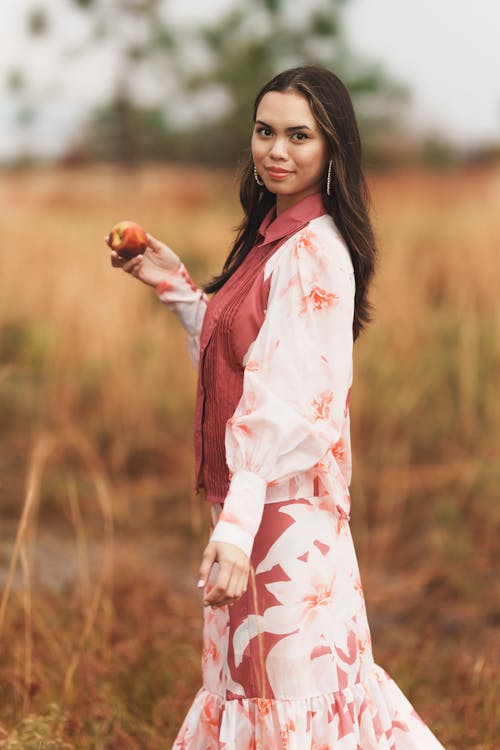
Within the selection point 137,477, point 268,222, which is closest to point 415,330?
point 137,477

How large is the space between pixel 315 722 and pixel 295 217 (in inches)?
32.2

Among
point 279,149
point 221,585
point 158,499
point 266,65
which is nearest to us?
point 221,585

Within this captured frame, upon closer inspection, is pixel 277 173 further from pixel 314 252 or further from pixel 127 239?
pixel 127 239

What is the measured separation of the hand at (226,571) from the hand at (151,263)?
2.27 feet

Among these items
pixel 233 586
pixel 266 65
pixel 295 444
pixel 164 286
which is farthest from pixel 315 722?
pixel 266 65

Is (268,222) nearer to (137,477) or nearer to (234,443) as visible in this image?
(234,443)

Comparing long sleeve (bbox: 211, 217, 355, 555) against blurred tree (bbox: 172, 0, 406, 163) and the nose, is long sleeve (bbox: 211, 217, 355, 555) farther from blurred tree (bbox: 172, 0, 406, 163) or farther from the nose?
blurred tree (bbox: 172, 0, 406, 163)

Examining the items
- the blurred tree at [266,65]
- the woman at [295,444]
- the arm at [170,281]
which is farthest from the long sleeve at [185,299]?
the blurred tree at [266,65]

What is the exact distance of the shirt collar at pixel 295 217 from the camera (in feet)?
5.75

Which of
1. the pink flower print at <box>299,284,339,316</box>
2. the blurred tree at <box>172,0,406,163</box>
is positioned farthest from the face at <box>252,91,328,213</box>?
the blurred tree at <box>172,0,406,163</box>

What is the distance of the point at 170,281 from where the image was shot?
206 centimetres

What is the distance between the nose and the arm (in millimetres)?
380

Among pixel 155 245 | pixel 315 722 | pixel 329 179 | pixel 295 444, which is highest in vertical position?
pixel 329 179

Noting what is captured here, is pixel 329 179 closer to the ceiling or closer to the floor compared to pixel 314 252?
closer to the ceiling
